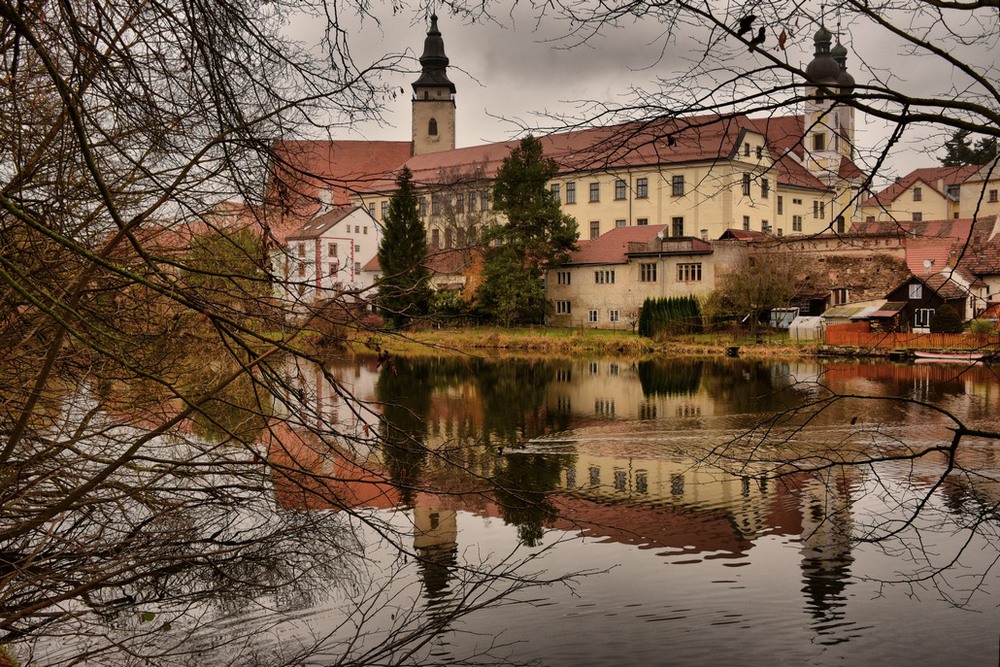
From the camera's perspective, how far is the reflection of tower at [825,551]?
23.9 ft

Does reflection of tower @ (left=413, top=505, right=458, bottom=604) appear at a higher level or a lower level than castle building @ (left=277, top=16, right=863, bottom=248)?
lower

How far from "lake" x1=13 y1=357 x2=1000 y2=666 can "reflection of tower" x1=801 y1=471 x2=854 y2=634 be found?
3cm

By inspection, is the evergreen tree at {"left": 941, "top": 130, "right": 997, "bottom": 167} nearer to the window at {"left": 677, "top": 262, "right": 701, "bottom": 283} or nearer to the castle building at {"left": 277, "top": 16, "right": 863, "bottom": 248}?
the castle building at {"left": 277, "top": 16, "right": 863, "bottom": 248}

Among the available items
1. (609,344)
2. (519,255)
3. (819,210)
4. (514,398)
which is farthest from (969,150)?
(519,255)

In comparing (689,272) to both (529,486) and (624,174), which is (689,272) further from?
(529,486)

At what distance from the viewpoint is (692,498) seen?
10.8 m

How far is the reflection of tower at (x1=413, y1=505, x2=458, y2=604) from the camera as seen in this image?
7789 millimetres

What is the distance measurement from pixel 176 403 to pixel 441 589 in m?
6.73

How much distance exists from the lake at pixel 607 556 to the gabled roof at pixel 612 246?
3208 centimetres

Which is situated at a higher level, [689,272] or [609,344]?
[689,272]

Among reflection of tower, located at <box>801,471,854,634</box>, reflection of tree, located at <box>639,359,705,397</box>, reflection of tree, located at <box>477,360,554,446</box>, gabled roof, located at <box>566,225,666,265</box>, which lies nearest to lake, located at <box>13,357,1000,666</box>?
reflection of tower, located at <box>801,471,854,634</box>

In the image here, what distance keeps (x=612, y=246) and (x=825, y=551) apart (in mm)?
39814

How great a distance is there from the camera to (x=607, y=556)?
8.72 meters

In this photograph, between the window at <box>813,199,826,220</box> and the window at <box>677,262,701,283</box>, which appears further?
the window at <box>677,262,701,283</box>
